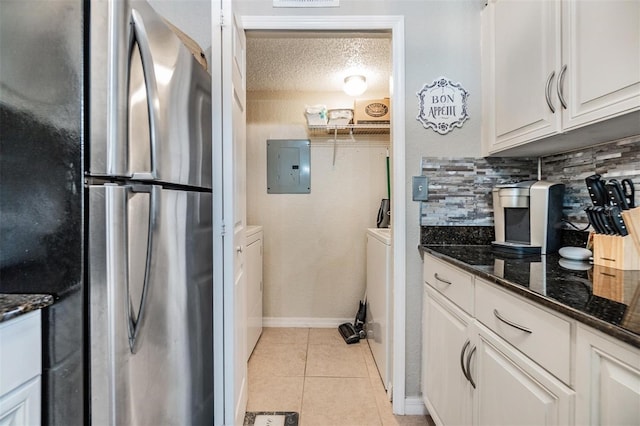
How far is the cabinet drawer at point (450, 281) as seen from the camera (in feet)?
3.83

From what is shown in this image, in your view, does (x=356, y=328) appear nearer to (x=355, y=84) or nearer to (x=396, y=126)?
(x=396, y=126)

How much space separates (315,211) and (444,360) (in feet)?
5.98

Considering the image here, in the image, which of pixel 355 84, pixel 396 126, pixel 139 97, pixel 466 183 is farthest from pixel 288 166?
pixel 139 97

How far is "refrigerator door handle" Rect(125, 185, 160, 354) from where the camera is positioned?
2.70 feet

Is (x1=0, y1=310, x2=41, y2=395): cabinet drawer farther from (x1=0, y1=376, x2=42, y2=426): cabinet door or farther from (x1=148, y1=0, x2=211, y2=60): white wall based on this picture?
(x1=148, y1=0, x2=211, y2=60): white wall

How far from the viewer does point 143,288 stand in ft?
2.87

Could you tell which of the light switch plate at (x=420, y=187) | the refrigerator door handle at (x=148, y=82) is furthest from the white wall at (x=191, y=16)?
the light switch plate at (x=420, y=187)

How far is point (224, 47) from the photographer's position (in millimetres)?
1250

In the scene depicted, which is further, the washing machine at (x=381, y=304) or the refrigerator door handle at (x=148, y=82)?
the washing machine at (x=381, y=304)

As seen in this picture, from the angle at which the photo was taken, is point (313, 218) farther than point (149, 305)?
Yes

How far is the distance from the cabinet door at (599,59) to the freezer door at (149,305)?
1.43m

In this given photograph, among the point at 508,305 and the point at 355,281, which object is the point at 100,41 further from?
the point at 355,281

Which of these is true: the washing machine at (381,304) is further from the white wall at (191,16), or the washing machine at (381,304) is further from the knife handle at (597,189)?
the white wall at (191,16)

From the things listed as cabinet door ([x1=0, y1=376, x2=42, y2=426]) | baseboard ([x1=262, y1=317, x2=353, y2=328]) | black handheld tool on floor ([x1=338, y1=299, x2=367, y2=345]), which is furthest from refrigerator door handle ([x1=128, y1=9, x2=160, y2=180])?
baseboard ([x1=262, y1=317, x2=353, y2=328])
